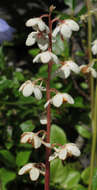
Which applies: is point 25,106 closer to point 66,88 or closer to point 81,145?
point 66,88

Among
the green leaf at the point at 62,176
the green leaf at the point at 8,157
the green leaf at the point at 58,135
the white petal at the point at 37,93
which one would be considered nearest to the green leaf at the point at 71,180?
the green leaf at the point at 62,176

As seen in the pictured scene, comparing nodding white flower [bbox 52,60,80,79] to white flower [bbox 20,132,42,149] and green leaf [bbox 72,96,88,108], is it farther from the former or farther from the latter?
green leaf [bbox 72,96,88,108]

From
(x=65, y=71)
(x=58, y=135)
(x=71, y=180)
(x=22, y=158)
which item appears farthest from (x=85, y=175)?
(x=65, y=71)

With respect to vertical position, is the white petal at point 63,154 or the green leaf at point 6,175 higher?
the white petal at point 63,154

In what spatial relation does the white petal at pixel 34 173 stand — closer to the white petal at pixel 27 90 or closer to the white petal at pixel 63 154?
the white petal at pixel 63 154

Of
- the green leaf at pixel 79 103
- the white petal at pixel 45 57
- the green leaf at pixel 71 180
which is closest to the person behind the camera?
the white petal at pixel 45 57

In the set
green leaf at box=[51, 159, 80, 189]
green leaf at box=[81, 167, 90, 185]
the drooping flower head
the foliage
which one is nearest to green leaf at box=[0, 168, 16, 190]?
the foliage
